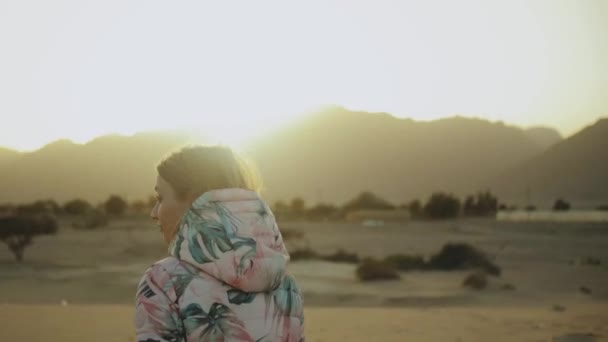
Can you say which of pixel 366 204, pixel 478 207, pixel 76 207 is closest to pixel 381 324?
pixel 76 207

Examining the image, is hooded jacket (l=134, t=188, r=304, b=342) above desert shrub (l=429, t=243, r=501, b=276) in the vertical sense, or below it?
above

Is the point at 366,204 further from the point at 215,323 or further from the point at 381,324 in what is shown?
the point at 215,323

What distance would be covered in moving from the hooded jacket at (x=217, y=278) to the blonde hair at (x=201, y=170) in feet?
0.13

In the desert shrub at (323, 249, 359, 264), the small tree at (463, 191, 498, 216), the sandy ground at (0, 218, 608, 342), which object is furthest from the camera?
the small tree at (463, 191, 498, 216)

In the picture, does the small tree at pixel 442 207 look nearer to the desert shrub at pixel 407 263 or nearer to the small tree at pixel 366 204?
the small tree at pixel 366 204

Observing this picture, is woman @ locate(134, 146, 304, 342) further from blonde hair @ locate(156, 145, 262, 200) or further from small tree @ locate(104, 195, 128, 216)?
small tree @ locate(104, 195, 128, 216)

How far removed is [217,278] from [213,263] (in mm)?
55

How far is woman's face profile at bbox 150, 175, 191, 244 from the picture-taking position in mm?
2662

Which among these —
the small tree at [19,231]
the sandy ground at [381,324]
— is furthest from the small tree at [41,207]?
the sandy ground at [381,324]

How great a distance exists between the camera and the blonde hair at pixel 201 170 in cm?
264

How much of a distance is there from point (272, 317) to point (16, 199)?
250 ft

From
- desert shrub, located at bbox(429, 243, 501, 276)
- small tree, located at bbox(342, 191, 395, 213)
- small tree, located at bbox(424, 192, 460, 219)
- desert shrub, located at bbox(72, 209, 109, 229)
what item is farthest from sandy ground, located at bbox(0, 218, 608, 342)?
small tree, located at bbox(342, 191, 395, 213)

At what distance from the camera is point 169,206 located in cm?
266

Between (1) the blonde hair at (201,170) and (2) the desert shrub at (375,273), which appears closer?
(1) the blonde hair at (201,170)
